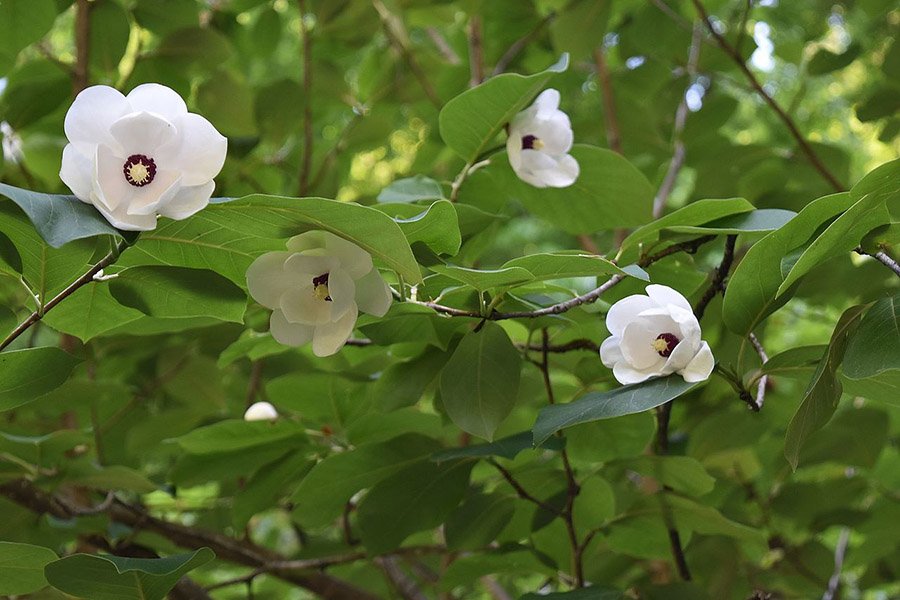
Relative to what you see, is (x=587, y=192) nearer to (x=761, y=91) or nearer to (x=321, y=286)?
(x=321, y=286)

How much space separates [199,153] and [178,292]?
4.4 inches

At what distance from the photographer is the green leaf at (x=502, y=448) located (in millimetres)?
761

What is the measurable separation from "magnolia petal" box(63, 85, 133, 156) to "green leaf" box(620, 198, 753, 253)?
379 millimetres

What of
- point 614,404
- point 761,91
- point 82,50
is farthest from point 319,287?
point 761,91

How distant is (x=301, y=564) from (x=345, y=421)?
181 millimetres

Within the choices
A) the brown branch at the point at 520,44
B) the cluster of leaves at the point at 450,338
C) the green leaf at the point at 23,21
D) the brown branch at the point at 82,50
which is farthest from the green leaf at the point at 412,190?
the brown branch at the point at 520,44

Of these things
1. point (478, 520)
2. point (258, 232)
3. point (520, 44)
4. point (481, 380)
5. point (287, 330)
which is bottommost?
point (478, 520)

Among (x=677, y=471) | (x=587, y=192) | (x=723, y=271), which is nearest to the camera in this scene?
(x=723, y=271)

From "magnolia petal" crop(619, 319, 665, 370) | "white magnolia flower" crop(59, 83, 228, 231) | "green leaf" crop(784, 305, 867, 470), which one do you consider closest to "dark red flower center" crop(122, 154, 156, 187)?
"white magnolia flower" crop(59, 83, 228, 231)

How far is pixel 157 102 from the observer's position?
61 centimetres

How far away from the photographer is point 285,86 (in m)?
1.43

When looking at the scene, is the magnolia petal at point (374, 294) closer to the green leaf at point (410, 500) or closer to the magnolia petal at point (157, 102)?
the magnolia petal at point (157, 102)

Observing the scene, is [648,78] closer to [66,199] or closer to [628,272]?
[628,272]

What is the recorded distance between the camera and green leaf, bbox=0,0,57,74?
38.9 inches
